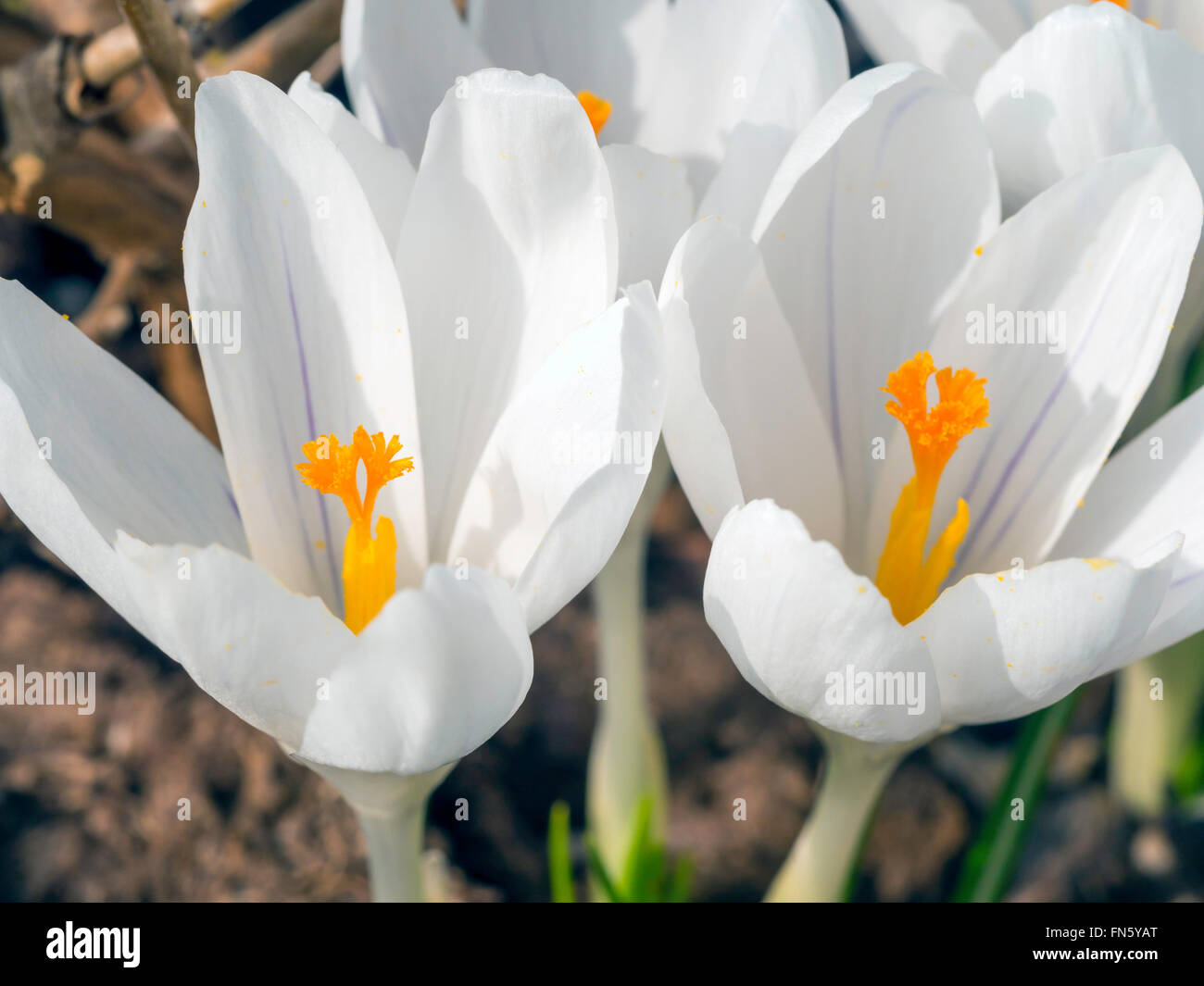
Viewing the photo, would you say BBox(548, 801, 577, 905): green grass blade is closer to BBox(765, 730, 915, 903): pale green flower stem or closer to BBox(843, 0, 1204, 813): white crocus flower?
BBox(765, 730, 915, 903): pale green flower stem

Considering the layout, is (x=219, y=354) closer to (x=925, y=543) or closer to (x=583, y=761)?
(x=925, y=543)

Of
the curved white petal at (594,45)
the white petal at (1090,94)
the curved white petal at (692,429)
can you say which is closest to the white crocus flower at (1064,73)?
the white petal at (1090,94)

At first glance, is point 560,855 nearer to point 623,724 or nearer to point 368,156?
point 623,724

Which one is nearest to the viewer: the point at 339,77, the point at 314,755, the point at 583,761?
the point at 314,755

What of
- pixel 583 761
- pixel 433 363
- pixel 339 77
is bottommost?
pixel 583 761

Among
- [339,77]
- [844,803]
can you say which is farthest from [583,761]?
[339,77]

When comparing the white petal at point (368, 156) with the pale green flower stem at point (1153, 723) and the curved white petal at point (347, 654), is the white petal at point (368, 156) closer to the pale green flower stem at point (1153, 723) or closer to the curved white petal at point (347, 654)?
the curved white petal at point (347, 654)
